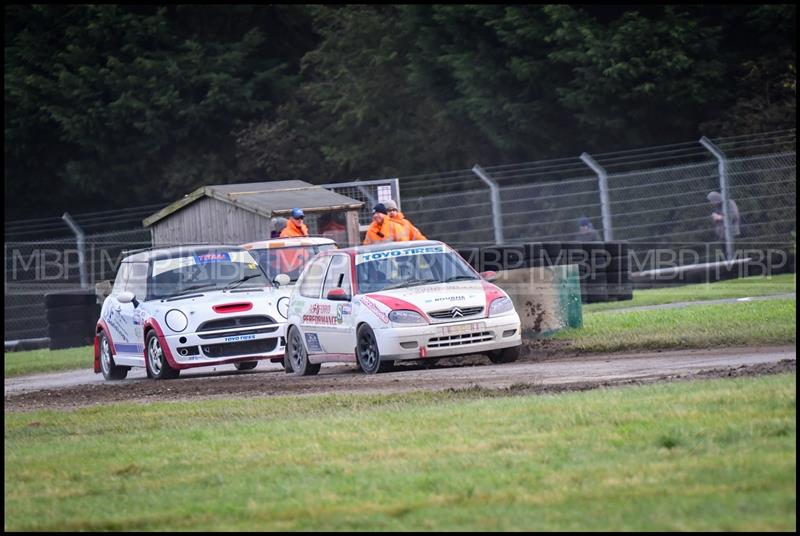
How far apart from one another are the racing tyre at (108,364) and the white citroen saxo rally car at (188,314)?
0.01m

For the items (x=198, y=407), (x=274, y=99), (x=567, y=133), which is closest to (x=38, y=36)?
(x=274, y=99)

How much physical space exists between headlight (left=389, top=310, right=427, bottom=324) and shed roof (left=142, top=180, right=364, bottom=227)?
7745 millimetres

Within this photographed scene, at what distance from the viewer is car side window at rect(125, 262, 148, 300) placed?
57.7 feet

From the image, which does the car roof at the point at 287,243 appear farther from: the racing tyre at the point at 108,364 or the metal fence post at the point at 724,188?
the metal fence post at the point at 724,188

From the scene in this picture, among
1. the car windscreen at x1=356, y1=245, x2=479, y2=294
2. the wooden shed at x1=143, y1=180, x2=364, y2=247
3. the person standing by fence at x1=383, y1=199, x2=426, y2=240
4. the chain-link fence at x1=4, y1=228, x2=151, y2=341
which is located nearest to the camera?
the car windscreen at x1=356, y1=245, x2=479, y2=294

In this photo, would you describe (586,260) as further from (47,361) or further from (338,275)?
(47,361)

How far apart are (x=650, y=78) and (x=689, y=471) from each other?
84.1 ft

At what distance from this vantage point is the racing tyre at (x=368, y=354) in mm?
14781

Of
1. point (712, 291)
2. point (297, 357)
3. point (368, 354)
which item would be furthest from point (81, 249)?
point (368, 354)

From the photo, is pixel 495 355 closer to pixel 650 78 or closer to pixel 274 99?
pixel 650 78

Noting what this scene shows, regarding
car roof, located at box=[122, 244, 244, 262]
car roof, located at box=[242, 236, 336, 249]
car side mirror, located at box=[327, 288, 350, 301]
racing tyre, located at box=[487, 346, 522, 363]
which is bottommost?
racing tyre, located at box=[487, 346, 522, 363]

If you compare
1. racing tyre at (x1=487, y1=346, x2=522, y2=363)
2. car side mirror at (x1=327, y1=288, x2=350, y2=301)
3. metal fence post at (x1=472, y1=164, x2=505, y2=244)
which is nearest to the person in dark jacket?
metal fence post at (x1=472, y1=164, x2=505, y2=244)

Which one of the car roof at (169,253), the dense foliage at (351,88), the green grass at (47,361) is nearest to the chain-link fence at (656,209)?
the dense foliage at (351,88)

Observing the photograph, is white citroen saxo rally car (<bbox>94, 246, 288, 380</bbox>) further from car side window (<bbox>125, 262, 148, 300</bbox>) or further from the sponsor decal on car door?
the sponsor decal on car door
